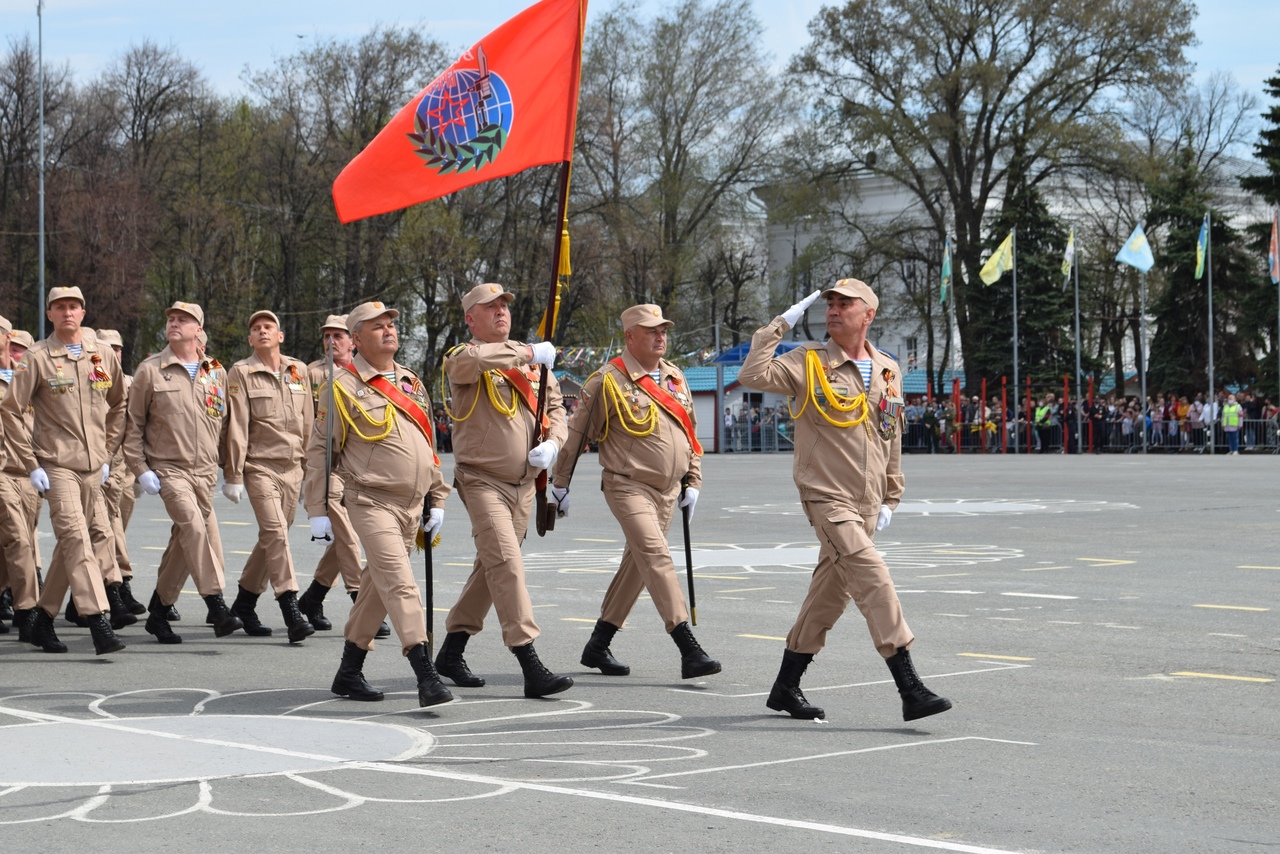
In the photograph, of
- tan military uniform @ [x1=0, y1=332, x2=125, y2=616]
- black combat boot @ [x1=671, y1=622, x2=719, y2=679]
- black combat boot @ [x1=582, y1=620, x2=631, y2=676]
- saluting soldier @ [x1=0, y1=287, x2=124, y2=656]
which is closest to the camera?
black combat boot @ [x1=671, y1=622, x2=719, y2=679]

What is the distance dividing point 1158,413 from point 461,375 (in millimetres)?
Answer: 39955

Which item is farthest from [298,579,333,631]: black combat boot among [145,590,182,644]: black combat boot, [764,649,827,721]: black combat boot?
[764,649,827,721]: black combat boot

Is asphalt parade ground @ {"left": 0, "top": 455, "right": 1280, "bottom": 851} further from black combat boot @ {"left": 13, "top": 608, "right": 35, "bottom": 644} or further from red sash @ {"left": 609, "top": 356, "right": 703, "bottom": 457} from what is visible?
red sash @ {"left": 609, "top": 356, "right": 703, "bottom": 457}

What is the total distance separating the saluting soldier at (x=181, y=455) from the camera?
35.9ft

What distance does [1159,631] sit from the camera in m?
10.7

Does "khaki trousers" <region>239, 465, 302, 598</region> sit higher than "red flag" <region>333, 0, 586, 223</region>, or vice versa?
"red flag" <region>333, 0, 586, 223</region>

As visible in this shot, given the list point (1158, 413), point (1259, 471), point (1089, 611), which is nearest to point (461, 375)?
point (1089, 611)

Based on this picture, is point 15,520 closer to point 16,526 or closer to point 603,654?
point 16,526

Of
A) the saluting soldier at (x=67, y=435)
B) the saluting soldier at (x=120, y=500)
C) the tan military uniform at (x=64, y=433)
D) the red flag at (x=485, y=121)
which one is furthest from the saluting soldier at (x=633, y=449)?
the saluting soldier at (x=120, y=500)

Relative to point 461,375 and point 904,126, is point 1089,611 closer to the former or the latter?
point 461,375

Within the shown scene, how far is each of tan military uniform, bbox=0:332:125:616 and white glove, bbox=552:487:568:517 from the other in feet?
9.64

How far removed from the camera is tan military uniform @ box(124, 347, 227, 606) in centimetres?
1102

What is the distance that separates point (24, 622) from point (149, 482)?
131 centimetres

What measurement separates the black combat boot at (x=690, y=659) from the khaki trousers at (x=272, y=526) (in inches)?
124
